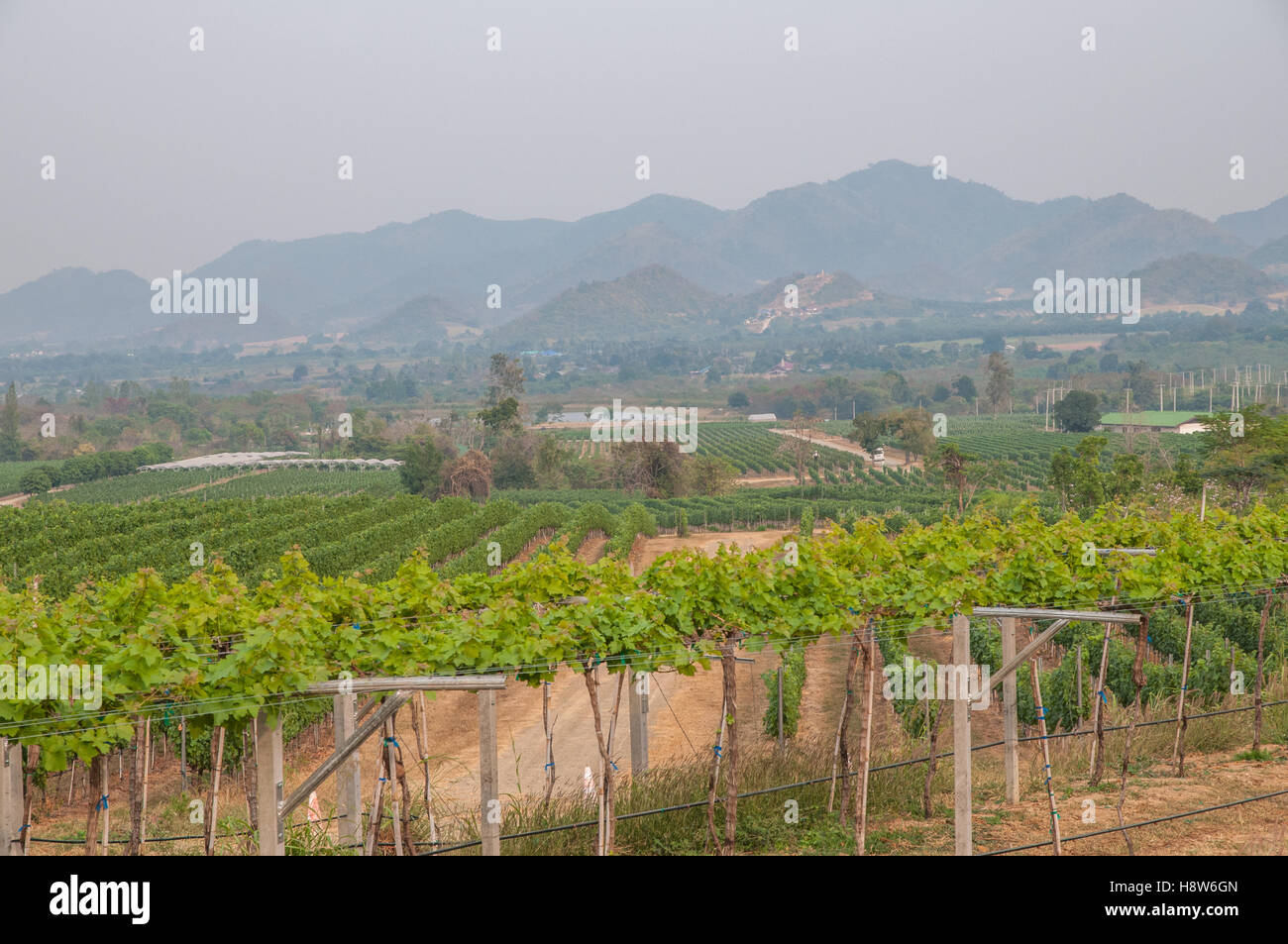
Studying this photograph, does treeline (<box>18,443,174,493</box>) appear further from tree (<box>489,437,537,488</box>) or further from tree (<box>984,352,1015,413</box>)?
tree (<box>984,352,1015,413</box>)

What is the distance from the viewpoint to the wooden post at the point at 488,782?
6324 mm

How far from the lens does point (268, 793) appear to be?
6219mm

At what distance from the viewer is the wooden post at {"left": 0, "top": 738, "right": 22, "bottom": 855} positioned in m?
6.05

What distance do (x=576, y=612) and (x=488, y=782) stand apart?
4.83 ft

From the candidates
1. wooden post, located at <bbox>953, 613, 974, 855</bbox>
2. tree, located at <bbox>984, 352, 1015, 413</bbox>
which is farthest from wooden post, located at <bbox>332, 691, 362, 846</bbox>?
tree, located at <bbox>984, 352, 1015, 413</bbox>

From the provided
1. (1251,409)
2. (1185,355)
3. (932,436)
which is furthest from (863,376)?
(1251,409)

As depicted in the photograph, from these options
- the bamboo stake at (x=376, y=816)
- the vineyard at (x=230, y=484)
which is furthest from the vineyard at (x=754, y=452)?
the bamboo stake at (x=376, y=816)

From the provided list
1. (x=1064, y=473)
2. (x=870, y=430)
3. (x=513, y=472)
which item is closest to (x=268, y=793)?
(x=1064, y=473)

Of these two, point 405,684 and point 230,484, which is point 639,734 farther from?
point 230,484

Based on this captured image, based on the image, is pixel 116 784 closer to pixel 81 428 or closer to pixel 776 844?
pixel 776 844

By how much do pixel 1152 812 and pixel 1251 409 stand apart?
34.5 meters

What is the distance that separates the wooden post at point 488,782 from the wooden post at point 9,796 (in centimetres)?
275

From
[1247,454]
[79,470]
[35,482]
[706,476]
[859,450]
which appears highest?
[1247,454]

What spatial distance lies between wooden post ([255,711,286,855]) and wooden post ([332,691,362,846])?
1.09 metres
